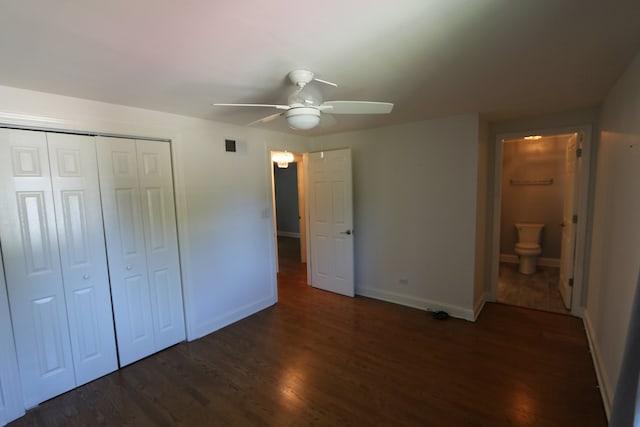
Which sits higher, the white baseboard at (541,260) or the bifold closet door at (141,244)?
the bifold closet door at (141,244)

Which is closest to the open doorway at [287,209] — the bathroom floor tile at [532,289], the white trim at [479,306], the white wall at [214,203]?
the white wall at [214,203]

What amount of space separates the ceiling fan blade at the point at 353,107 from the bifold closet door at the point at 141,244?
6.09ft

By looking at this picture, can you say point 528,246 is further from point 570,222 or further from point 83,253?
point 83,253

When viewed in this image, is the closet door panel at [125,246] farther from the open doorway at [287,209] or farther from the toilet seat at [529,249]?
the toilet seat at [529,249]

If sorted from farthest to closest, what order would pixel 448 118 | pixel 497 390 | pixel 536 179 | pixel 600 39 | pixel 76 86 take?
1. pixel 536 179
2. pixel 448 118
3. pixel 497 390
4. pixel 76 86
5. pixel 600 39

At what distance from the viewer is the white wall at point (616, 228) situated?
175 centimetres

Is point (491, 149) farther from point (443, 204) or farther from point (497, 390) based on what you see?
point (497, 390)

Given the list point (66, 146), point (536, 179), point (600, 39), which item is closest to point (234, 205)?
point (66, 146)

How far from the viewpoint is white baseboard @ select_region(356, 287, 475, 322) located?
3320 millimetres

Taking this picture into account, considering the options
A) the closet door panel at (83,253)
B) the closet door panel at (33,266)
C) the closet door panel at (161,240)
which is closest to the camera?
the closet door panel at (33,266)

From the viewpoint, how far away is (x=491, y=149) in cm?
364

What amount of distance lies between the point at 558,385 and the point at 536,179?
4131 mm

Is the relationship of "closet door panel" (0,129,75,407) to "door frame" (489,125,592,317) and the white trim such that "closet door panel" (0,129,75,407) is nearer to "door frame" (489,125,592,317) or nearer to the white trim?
the white trim

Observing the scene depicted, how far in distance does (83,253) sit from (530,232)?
6329mm
